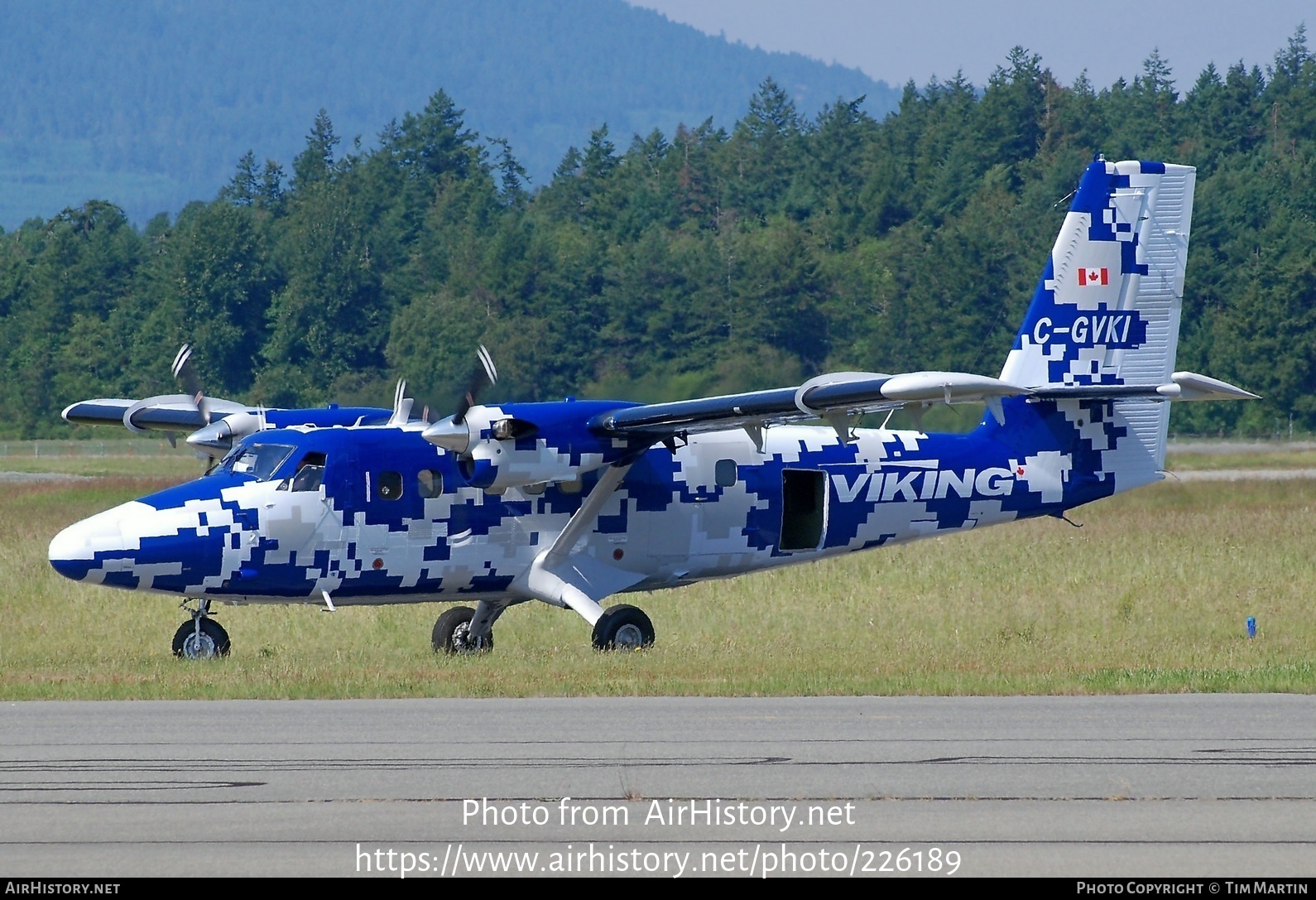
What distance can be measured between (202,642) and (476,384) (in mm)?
3929

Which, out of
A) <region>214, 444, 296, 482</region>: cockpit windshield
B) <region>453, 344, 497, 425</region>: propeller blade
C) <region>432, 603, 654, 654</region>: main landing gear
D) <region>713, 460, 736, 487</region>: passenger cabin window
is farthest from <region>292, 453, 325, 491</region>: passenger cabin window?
<region>713, 460, 736, 487</region>: passenger cabin window

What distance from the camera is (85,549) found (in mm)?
18000

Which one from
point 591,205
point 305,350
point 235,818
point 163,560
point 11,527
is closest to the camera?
point 235,818

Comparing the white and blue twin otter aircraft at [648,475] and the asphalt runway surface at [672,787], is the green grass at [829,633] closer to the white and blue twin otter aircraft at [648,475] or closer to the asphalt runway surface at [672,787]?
the white and blue twin otter aircraft at [648,475]

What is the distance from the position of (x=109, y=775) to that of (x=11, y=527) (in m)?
29.5

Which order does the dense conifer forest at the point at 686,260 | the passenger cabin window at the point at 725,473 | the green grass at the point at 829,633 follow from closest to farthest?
the green grass at the point at 829,633 < the passenger cabin window at the point at 725,473 < the dense conifer forest at the point at 686,260

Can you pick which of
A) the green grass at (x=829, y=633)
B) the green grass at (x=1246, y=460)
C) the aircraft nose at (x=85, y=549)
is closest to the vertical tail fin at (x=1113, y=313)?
the green grass at (x=829, y=633)

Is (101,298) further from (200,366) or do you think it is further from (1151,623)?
(1151,623)

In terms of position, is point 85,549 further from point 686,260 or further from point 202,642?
point 686,260

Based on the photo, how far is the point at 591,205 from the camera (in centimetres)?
9725

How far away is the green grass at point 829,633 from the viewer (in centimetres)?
1636

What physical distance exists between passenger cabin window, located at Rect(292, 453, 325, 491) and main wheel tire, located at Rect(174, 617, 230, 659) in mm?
1788

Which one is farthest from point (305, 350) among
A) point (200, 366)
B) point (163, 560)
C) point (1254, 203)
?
point (163, 560)

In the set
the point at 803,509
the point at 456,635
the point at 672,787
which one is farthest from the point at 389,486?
the point at 672,787
